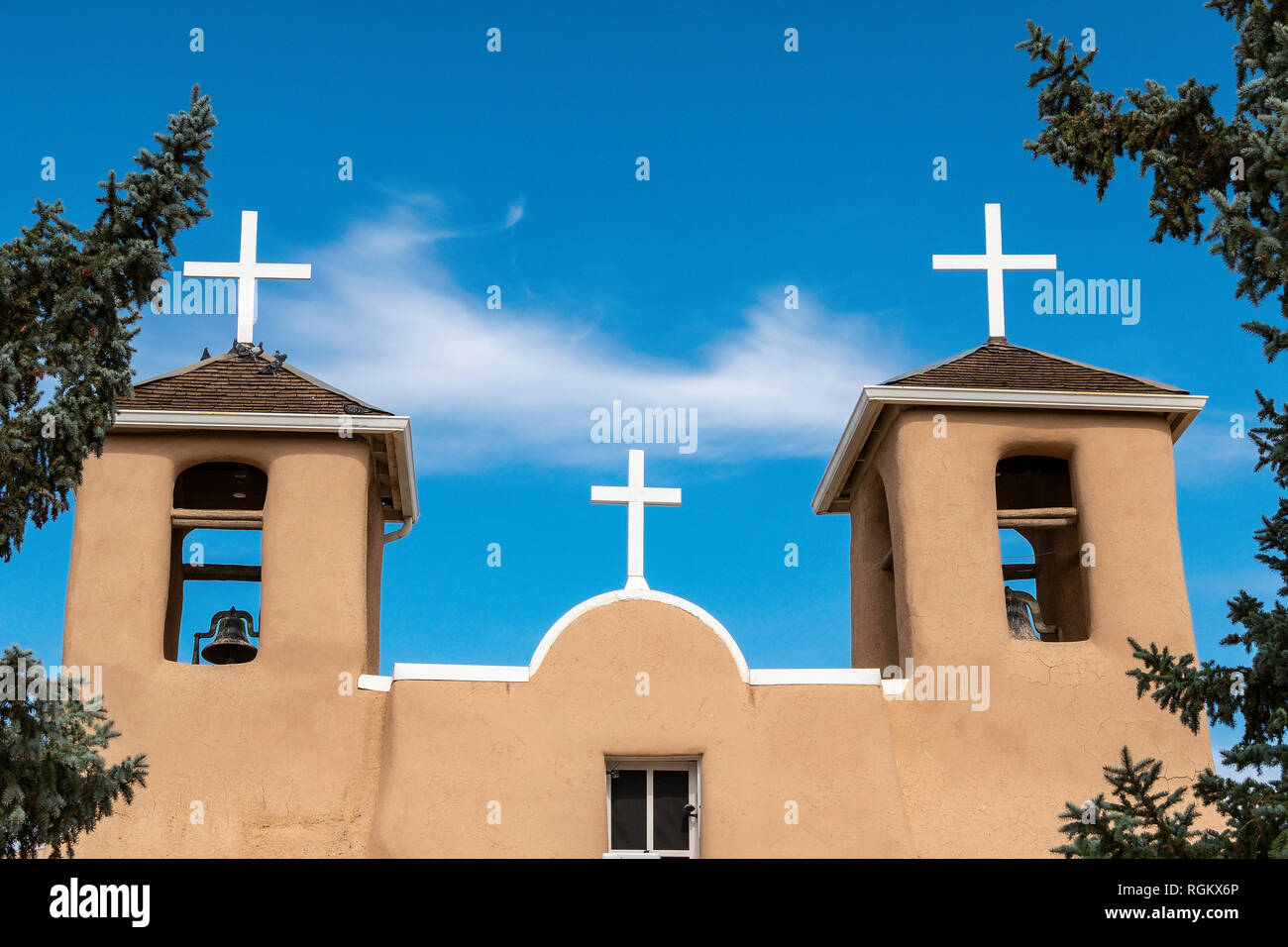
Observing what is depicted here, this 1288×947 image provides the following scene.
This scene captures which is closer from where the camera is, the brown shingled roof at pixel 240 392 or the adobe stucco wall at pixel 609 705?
the adobe stucco wall at pixel 609 705

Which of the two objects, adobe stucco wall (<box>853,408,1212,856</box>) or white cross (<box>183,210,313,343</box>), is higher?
white cross (<box>183,210,313,343</box>)

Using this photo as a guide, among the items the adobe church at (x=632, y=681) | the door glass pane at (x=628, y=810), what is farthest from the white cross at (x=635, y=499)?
the door glass pane at (x=628, y=810)

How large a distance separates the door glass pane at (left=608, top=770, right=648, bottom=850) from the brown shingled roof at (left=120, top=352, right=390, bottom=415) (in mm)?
4120

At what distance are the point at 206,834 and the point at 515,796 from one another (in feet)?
8.69

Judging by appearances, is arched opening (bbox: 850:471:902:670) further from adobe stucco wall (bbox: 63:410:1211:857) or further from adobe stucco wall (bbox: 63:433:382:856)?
adobe stucco wall (bbox: 63:433:382:856)

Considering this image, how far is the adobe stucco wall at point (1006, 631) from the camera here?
48.0ft

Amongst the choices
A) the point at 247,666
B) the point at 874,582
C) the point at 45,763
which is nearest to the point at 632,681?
the point at 247,666

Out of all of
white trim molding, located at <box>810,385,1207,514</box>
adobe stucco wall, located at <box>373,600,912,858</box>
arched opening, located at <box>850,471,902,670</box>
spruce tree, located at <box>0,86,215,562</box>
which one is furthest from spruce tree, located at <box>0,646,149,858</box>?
arched opening, located at <box>850,471,902,670</box>

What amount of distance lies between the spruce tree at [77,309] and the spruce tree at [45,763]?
0.98 meters

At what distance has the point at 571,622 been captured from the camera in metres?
14.7

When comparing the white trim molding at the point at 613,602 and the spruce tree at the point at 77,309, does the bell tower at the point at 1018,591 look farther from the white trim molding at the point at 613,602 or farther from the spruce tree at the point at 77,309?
the spruce tree at the point at 77,309

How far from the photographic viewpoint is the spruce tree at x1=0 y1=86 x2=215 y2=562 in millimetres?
9805

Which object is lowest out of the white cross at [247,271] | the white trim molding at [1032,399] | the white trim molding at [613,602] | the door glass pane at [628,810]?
the door glass pane at [628,810]
